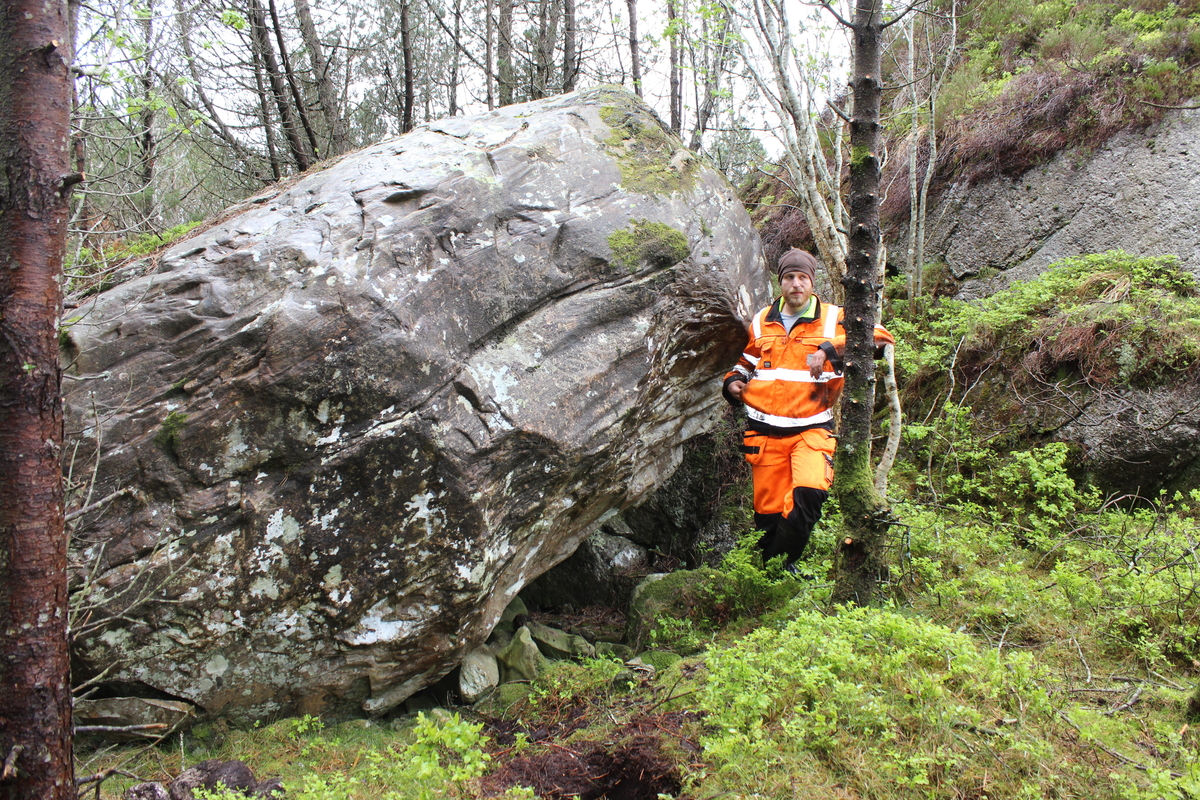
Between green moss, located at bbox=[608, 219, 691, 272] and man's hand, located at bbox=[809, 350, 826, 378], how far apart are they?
3.85 feet

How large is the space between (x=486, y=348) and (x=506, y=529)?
1.17 m

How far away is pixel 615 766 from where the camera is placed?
3213 millimetres

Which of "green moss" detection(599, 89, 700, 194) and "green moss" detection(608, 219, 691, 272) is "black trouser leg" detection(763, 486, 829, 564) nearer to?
"green moss" detection(608, 219, 691, 272)

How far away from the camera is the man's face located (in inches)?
194

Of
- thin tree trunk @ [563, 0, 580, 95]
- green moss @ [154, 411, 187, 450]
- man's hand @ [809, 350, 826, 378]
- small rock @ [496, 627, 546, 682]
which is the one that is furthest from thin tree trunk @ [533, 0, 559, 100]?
small rock @ [496, 627, 546, 682]

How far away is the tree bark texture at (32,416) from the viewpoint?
227 centimetres

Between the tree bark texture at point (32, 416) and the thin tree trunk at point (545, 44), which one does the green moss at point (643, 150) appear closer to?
the tree bark texture at point (32, 416)

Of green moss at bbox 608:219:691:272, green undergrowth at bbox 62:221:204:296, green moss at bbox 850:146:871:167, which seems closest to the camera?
green moss at bbox 850:146:871:167

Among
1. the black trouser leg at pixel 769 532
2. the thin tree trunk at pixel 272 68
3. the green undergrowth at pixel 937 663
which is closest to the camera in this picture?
the green undergrowth at pixel 937 663

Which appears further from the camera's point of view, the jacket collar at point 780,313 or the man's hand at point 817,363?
the jacket collar at point 780,313

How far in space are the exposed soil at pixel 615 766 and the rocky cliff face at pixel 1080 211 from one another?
19.9 ft

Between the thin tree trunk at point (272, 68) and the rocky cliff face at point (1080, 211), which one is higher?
the thin tree trunk at point (272, 68)

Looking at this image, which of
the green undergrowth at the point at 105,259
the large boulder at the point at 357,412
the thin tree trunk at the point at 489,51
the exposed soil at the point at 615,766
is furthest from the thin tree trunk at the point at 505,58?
the exposed soil at the point at 615,766

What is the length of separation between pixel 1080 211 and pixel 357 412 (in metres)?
7.04
